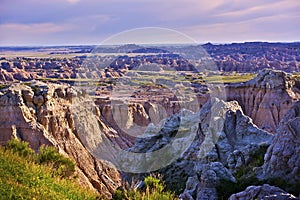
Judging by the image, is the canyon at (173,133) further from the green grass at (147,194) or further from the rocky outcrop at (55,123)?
the green grass at (147,194)

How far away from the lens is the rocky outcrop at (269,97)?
40.8 meters

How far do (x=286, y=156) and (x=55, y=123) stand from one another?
24736 millimetres

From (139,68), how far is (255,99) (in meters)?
104

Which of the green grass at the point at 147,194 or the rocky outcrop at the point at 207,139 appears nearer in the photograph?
the green grass at the point at 147,194

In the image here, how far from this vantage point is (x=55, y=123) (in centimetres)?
3566

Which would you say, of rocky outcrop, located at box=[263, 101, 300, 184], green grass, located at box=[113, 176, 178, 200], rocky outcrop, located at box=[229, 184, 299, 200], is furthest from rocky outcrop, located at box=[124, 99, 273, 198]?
rocky outcrop, located at box=[229, 184, 299, 200]

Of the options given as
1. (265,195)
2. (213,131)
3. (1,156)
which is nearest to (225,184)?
(265,195)

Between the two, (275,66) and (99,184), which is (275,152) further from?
(275,66)

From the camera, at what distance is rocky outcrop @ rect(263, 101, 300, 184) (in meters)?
13.4

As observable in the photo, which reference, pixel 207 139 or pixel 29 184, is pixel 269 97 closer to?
pixel 207 139

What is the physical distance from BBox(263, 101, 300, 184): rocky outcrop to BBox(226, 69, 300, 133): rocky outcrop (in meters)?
26.2

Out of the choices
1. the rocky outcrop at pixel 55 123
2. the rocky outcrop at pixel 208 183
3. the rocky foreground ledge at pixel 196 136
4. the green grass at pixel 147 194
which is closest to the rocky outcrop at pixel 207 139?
the rocky foreground ledge at pixel 196 136

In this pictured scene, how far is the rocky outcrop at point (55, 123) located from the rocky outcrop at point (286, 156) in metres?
19.3

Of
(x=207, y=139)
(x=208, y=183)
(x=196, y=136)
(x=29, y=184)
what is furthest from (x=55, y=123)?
(x=29, y=184)
